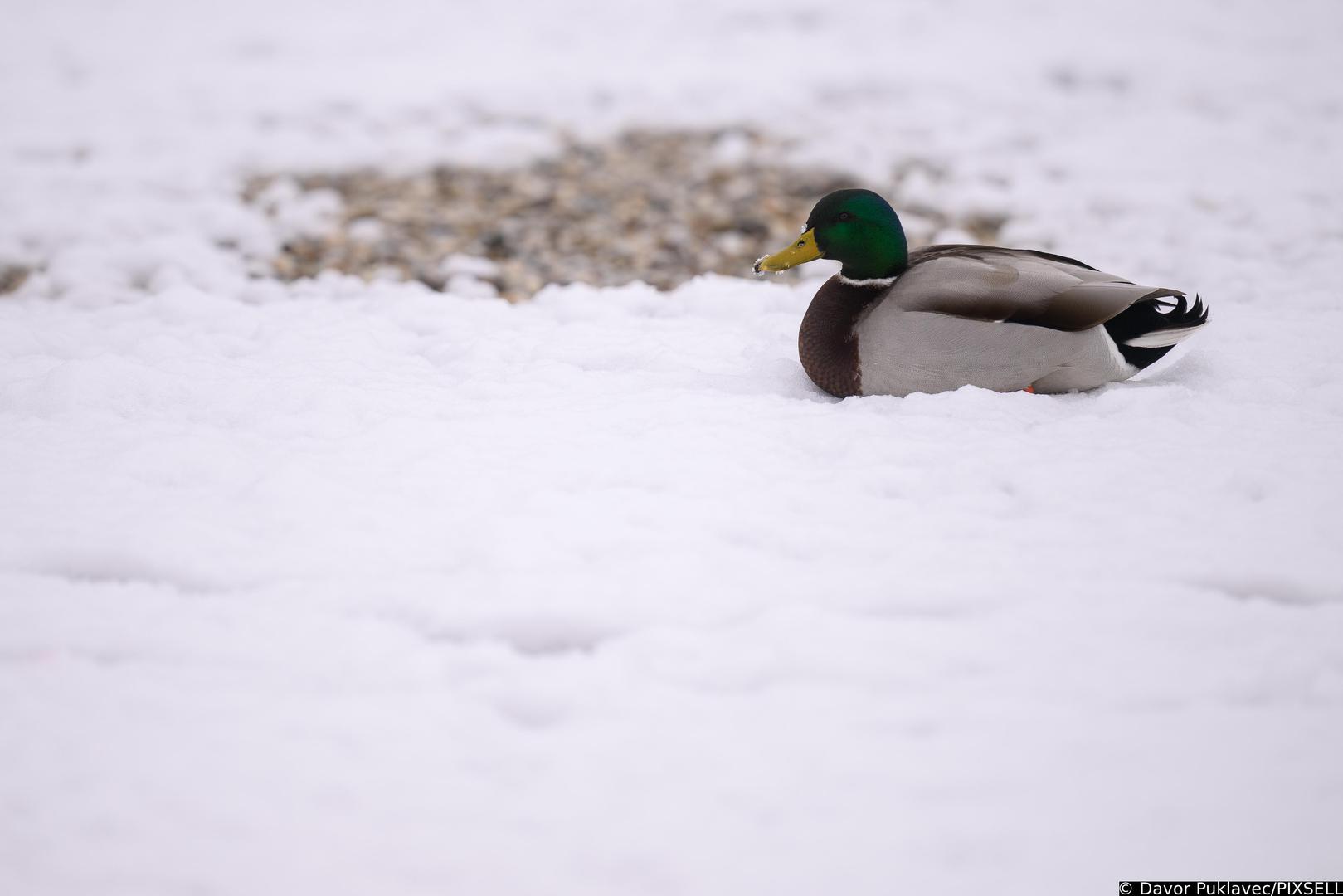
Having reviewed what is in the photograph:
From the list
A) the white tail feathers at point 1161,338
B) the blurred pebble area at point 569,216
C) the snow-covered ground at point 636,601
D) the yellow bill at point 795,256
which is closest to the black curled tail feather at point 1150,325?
the white tail feathers at point 1161,338

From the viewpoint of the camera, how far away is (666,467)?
8.30 feet

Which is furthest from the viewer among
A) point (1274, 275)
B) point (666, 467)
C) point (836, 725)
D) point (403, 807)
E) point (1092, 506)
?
point (1274, 275)

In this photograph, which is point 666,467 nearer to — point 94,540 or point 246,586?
point 246,586

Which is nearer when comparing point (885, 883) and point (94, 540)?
point (885, 883)

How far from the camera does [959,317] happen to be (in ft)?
9.25

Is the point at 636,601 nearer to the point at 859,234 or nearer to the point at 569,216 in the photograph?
the point at 859,234

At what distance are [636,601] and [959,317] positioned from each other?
1379mm

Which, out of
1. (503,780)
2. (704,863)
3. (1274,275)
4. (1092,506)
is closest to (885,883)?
(704,863)

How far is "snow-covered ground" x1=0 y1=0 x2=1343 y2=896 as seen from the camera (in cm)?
158

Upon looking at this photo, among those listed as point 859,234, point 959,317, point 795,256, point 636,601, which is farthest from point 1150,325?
point 636,601

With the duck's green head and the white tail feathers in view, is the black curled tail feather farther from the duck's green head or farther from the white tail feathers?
the duck's green head

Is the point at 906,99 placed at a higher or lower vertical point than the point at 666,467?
higher

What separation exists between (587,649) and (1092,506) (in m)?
1.26

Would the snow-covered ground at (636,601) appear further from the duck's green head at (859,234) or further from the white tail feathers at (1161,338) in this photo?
the duck's green head at (859,234)
